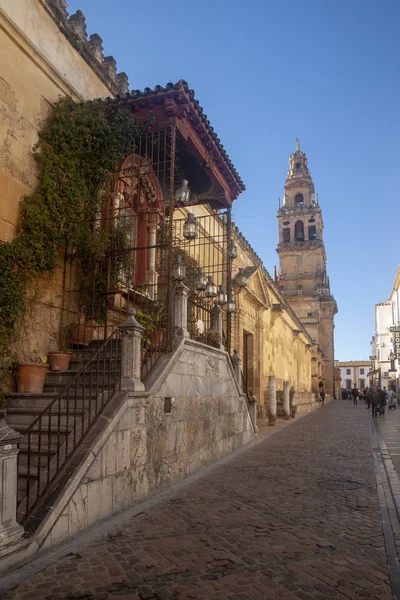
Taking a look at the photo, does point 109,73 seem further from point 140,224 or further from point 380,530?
point 380,530

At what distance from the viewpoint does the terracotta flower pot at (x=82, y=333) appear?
837 cm

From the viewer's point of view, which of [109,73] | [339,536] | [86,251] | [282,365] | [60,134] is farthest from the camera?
[282,365]

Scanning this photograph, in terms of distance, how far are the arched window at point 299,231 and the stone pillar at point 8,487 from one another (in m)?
53.2

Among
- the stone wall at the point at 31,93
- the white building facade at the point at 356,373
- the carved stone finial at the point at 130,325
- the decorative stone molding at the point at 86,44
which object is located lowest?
the white building facade at the point at 356,373

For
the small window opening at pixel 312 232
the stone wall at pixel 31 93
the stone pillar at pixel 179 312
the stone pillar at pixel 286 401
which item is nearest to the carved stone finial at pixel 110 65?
the stone wall at pixel 31 93

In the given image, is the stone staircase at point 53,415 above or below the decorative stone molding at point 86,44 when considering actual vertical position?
below

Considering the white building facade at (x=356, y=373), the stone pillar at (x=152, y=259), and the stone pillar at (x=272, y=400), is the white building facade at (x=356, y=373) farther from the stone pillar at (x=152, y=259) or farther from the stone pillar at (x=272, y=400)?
the stone pillar at (x=152, y=259)

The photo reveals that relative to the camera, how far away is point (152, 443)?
647 cm

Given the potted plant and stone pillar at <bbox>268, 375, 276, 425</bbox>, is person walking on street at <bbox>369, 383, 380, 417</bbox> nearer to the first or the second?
stone pillar at <bbox>268, 375, 276, 425</bbox>

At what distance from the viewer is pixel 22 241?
7.09m

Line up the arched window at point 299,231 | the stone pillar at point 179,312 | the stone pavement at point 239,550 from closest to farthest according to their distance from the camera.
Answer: the stone pavement at point 239,550
the stone pillar at point 179,312
the arched window at point 299,231

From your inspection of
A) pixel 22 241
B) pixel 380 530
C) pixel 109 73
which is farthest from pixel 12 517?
pixel 109 73

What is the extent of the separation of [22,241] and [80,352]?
6.97 feet

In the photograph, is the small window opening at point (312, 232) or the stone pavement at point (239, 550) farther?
the small window opening at point (312, 232)
